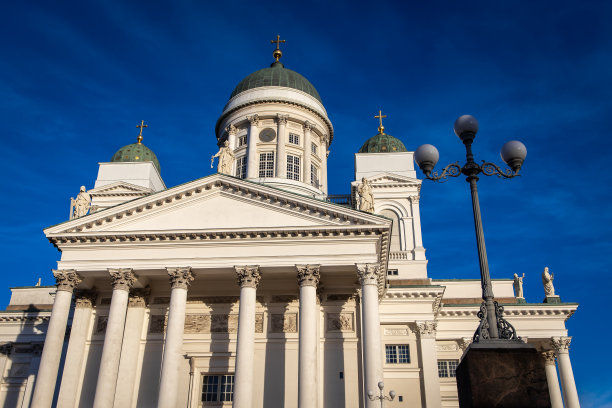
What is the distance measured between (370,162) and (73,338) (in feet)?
70.1

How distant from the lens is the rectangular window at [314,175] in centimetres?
3978

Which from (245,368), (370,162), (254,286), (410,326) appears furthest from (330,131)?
(245,368)

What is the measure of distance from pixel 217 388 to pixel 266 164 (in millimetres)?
17709

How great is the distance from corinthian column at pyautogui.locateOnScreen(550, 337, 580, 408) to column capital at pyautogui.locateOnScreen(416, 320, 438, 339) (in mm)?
8751

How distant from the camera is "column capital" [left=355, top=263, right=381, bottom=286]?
23.2 metres

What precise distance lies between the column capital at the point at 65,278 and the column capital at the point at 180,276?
4243 mm

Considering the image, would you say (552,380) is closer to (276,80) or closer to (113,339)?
(113,339)

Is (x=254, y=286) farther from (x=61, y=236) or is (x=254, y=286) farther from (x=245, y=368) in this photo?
(x=61, y=236)

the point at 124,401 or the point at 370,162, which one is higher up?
the point at 370,162

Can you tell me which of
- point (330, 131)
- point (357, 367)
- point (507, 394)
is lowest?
point (507, 394)

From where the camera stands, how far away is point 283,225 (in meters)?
24.2

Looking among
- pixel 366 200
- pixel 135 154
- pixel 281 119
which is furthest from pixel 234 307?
pixel 135 154

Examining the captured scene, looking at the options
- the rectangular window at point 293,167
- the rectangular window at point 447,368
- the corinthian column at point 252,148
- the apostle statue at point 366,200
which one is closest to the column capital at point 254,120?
the corinthian column at point 252,148

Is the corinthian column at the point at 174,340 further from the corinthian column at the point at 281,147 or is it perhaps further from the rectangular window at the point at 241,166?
the rectangular window at the point at 241,166
